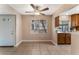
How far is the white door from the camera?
9.14 ft

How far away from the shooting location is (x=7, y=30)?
3.05 meters

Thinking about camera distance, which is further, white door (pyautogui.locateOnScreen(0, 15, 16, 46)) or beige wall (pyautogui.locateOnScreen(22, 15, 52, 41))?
beige wall (pyautogui.locateOnScreen(22, 15, 52, 41))

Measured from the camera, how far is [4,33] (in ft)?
9.41

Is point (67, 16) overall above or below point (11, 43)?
above

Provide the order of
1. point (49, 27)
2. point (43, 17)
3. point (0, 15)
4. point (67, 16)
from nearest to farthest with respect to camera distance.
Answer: point (0, 15) → point (49, 27) → point (43, 17) → point (67, 16)

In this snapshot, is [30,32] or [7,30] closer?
[7,30]

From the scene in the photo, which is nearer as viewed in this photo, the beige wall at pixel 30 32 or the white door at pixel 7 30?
the white door at pixel 7 30

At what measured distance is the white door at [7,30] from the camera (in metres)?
2.78

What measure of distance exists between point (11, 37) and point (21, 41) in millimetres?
246
